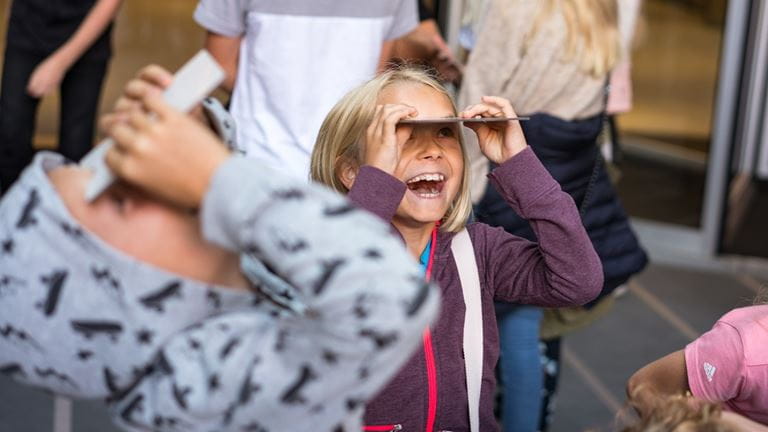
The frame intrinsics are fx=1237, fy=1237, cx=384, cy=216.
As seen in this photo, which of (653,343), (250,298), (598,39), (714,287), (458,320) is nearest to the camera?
(250,298)

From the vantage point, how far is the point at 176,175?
4.06 feet

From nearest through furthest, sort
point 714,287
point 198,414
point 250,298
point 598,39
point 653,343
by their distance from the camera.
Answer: point 198,414 < point 250,298 < point 598,39 < point 653,343 < point 714,287

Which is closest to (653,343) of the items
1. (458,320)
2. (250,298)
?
(458,320)

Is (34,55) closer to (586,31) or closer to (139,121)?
(586,31)

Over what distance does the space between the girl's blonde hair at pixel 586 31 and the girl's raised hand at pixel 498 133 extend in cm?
120

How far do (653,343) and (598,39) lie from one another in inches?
65.7

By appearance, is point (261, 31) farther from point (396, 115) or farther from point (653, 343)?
point (653, 343)

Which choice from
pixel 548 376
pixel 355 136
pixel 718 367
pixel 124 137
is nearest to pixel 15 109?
pixel 548 376

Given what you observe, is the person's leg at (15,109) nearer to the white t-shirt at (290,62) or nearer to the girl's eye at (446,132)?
the white t-shirt at (290,62)

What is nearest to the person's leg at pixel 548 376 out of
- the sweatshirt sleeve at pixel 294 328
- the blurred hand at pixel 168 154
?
the sweatshirt sleeve at pixel 294 328

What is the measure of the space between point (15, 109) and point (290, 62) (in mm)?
1521

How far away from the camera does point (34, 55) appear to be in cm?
407

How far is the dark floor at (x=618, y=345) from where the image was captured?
3.84 metres

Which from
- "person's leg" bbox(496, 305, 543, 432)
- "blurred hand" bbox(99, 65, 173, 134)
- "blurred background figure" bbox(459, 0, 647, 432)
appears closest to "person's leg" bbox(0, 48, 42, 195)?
"blurred background figure" bbox(459, 0, 647, 432)
